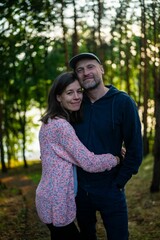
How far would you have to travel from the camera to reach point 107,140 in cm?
341

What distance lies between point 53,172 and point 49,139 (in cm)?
29

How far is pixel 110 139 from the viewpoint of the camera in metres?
3.43

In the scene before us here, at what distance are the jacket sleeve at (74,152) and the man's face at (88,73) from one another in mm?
522

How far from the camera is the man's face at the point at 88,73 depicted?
350cm

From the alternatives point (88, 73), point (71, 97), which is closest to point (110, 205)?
point (71, 97)

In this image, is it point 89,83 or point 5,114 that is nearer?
point 89,83

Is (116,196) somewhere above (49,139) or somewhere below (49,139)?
below

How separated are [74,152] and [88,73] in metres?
0.83

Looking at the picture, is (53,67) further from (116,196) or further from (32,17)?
(116,196)

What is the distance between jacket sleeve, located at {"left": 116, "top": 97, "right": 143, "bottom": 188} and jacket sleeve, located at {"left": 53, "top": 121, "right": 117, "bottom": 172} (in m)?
0.22

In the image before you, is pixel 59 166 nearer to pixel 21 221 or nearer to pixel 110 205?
pixel 110 205

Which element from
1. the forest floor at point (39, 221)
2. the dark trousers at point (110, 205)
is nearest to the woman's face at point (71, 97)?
the dark trousers at point (110, 205)

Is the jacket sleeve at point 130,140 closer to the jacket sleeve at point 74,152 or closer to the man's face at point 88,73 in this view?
the jacket sleeve at point 74,152

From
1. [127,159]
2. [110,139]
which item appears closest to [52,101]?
[110,139]
